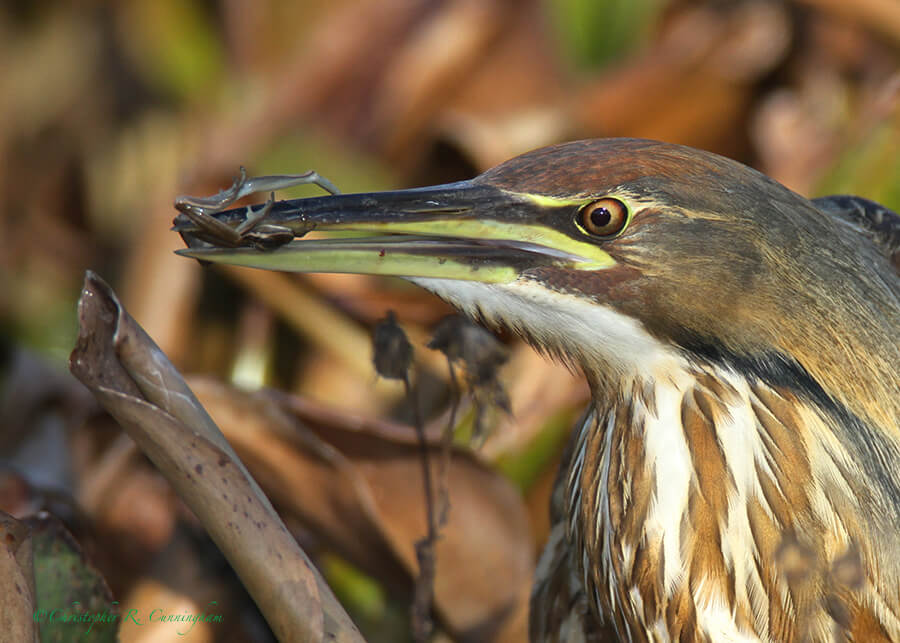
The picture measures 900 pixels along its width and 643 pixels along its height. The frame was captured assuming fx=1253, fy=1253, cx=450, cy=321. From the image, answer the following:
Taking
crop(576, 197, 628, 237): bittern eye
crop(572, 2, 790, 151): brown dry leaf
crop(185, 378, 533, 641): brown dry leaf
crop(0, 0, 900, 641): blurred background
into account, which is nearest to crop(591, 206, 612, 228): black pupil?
crop(576, 197, 628, 237): bittern eye

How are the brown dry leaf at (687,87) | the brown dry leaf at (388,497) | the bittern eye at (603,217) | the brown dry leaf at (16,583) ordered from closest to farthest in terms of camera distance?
1. the bittern eye at (603,217)
2. the brown dry leaf at (16,583)
3. the brown dry leaf at (388,497)
4. the brown dry leaf at (687,87)

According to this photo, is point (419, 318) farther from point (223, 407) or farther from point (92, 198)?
point (92, 198)

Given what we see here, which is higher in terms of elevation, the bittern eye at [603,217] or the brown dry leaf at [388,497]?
the bittern eye at [603,217]

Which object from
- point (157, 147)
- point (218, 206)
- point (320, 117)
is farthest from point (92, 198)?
point (218, 206)

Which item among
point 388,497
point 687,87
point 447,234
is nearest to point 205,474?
point 447,234

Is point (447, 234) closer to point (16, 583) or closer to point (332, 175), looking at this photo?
point (16, 583)

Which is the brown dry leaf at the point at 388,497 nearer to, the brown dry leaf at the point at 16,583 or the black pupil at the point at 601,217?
the brown dry leaf at the point at 16,583

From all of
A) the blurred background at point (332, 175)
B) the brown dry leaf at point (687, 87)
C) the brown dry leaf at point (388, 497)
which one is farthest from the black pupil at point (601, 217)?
the brown dry leaf at point (687, 87)
